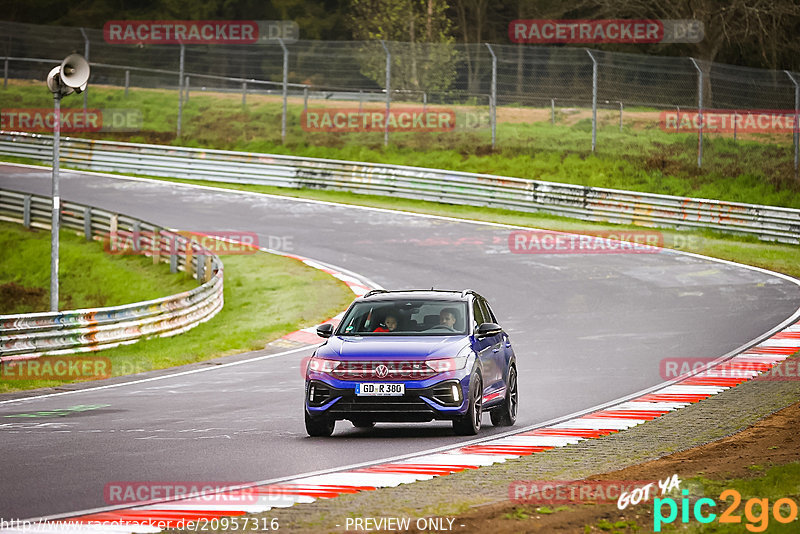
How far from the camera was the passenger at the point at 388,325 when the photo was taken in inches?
507

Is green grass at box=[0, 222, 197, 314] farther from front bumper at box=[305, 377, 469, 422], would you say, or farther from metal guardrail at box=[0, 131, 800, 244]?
front bumper at box=[305, 377, 469, 422]

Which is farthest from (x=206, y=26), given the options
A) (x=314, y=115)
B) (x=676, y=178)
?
(x=676, y=178)

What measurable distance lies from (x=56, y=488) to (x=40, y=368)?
9.75 metres

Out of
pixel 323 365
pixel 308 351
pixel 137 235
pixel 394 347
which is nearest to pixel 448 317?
pixel 394 347

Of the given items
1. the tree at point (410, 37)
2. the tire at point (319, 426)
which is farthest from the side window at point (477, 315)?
the tree at point (410, 37)

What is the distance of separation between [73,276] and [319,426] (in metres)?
20.3

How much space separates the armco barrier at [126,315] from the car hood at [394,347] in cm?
801

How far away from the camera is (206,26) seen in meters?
76.5

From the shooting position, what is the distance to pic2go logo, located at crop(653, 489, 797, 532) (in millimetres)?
7469

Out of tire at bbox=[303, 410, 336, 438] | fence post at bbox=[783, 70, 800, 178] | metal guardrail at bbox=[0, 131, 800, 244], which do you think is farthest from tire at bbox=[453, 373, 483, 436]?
fence post at bbox=[783, 70, 800, 178]

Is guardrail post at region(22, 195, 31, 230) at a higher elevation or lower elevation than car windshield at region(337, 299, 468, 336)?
lower

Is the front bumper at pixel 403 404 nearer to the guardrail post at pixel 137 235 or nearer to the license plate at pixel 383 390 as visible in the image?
the license plate at pixel 383 390

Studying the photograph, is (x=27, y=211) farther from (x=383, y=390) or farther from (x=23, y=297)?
(x=383, y=390)

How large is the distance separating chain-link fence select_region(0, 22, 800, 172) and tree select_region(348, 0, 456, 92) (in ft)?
0.43
